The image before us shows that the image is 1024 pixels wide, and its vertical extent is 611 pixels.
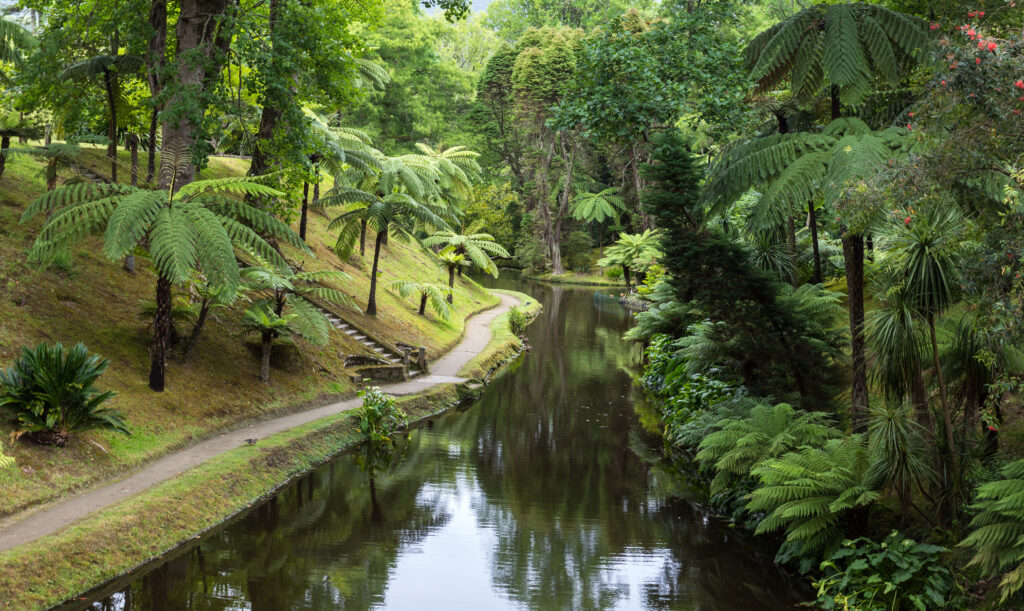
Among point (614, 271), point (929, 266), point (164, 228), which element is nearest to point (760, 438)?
point (929, 266)

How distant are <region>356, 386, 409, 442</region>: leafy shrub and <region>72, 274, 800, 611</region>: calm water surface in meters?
0.49

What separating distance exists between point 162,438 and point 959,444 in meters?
9.82

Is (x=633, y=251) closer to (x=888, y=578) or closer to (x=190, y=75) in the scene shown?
(x=190, y=75)

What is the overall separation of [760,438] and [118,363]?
30.4ft

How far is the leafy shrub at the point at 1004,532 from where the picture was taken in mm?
5962

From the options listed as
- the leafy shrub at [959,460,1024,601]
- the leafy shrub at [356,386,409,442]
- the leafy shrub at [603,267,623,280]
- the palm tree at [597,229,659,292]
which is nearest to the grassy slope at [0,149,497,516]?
the leafy shrub at [356,386,409,442]

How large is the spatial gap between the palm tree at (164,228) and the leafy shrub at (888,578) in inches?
324

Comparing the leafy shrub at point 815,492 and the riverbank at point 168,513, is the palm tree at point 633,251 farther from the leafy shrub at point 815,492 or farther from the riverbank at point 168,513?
the leafy shrub at point 815,492

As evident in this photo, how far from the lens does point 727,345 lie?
13031 millimetres

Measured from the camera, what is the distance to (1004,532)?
20.2ft

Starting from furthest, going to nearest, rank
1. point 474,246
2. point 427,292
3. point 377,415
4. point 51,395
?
point 474,246 → point 427,292 → point 377,415 → point 51,395

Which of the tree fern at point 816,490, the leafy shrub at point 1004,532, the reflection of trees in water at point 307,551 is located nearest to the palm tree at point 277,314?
the reflection of trees in water at point 307,551

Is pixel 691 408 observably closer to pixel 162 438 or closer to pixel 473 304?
pixel 162 438

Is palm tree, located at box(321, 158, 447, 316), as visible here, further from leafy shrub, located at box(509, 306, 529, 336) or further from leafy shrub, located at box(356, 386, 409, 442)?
leafy shrub, located at box(509, 306, 529, 336)
